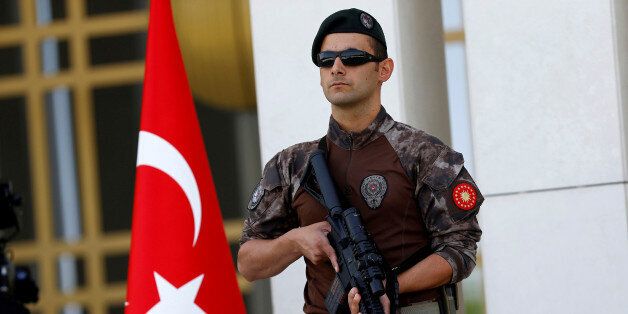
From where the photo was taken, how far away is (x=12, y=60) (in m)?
7.78

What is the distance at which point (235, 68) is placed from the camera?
657 cm

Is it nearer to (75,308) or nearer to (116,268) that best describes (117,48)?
(116,268)

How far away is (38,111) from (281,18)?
2224mm

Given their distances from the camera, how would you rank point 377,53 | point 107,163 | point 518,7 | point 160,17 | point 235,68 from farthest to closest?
point 107,163 → point 235,68 → point 518,7 → point 160,17 → point 377,53

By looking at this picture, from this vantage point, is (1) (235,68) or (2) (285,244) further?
(1) (235,68)

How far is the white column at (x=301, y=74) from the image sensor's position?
5883 mm

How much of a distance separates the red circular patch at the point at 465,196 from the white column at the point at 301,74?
2.05m

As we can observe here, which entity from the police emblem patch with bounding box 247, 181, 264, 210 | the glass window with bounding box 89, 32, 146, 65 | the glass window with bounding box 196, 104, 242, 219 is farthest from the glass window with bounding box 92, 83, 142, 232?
the police emblem patch with bounding box 247, 181, 264, 210

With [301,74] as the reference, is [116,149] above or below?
below

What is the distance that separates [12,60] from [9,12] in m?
0.27

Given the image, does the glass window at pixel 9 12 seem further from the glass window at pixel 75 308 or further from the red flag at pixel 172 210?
the red flag at pixel 172 210

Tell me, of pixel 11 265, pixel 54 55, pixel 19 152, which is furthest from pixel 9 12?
pixel 11 265

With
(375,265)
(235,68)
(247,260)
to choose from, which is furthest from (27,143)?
(375,265)

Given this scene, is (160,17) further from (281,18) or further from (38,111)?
(38,111)
